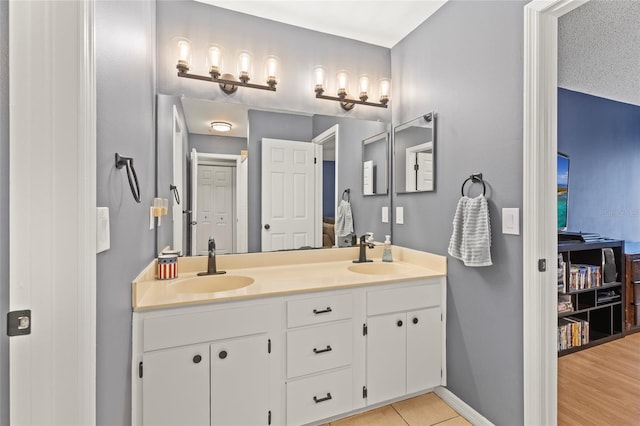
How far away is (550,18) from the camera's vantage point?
4.63 feet

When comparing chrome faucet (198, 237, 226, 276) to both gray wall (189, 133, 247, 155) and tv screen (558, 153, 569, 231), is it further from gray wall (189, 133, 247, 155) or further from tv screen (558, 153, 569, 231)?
tv screen (558, 153, 569, 231)

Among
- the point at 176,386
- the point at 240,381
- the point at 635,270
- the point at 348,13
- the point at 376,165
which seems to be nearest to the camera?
the point at 176,386

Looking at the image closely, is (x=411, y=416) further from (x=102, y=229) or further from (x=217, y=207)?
(x=102, y=229)

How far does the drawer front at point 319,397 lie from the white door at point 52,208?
3.15 ft

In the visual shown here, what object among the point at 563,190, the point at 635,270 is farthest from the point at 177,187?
the point at 635,270

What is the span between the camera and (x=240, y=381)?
1426 millimetres

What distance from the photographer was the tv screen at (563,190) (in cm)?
295

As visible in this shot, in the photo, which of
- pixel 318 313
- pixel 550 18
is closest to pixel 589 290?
pixel 550 18

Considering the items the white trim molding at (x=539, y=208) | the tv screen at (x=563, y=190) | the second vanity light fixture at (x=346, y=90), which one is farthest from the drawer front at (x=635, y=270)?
the second vanity light fixture at (x=346, y=90)

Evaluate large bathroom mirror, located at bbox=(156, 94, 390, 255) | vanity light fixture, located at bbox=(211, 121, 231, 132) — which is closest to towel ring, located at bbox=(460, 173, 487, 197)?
large bathroom mirror, located at bbox=(156, 94, 390, 255)

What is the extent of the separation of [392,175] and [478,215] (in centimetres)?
87

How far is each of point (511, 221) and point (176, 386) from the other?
1.71 m

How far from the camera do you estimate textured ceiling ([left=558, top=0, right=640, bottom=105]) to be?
1879 mm

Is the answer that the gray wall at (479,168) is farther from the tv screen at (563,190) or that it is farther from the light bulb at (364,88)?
the tv screen at (563,190)
